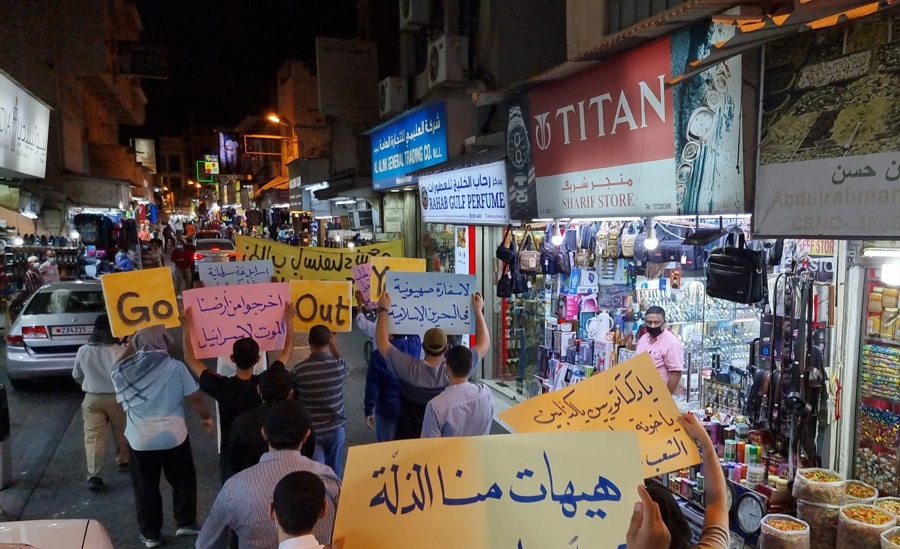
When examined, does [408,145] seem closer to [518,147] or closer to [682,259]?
[518,147]

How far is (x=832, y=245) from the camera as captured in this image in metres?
5.60

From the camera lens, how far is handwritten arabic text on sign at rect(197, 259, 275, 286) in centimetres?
666

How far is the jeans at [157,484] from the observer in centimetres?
529

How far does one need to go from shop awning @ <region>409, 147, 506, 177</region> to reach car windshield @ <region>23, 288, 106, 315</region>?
6.14m

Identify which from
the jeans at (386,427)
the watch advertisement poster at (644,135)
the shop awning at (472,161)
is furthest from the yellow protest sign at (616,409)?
the shop awning at (472,161)

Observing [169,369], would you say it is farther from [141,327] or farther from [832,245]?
[832,245]

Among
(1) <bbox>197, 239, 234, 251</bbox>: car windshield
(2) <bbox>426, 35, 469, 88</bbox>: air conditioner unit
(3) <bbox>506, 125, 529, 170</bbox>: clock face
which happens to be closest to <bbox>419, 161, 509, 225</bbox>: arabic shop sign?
(3) <bbox>506, 125, 529, 170</bbox>: clock face

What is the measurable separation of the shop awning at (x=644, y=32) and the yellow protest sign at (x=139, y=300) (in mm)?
4435

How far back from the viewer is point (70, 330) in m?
10.1

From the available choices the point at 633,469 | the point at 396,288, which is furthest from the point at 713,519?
the point at 396,288

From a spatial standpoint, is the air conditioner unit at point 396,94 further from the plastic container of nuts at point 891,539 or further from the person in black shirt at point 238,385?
the plastic container of nuts at point 891,539

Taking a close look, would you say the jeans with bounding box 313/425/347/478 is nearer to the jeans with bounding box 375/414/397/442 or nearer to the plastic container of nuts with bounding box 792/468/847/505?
the jeans with bounding box 375/414/397/442

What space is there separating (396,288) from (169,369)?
2.15m

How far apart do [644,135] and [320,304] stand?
3.51 meters
